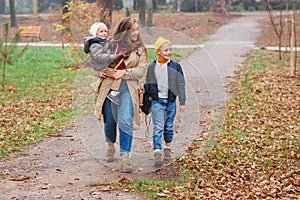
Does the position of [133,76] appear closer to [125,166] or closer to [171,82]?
[171,82]

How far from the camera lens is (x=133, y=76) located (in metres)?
6.07

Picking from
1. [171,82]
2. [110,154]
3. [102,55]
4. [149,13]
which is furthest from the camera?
[149,13]

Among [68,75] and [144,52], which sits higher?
[144,52]

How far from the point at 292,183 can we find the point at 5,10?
123ft

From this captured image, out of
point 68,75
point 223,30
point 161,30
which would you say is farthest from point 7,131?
point 223,30

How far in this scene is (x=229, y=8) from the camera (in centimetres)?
4075

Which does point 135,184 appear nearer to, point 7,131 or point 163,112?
point 163,112

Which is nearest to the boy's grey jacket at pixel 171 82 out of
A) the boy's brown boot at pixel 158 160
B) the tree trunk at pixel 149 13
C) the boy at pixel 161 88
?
the boy at pixel 161 88

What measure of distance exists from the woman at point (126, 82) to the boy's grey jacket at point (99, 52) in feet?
0.35

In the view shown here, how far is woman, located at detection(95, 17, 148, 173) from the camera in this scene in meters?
6.05

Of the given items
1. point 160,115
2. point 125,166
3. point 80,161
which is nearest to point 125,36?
point 160,115

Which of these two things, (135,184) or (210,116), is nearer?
(135,184)

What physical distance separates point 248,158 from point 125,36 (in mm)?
2303

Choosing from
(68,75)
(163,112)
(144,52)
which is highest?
(144,52)
